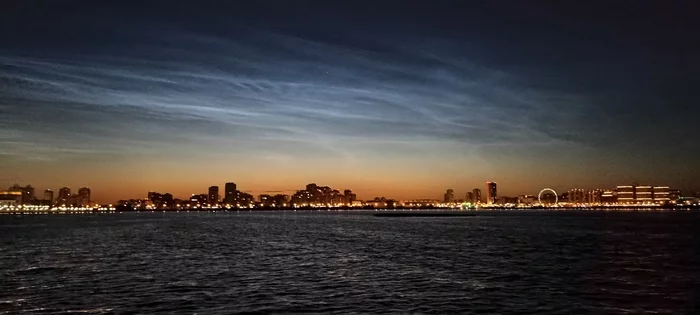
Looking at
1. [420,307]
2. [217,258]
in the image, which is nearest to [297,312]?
[420,307]

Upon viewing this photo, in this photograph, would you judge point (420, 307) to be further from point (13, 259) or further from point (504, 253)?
point (13, 259)

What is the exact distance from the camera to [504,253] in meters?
63.5

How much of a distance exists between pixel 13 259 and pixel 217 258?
21567 mm

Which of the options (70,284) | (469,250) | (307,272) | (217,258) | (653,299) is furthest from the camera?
(469,250)

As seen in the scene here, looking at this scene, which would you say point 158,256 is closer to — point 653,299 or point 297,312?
point 297,312

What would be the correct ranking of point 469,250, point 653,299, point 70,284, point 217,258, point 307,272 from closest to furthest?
point 653,299, point 70,284, point 307,272, point 217,258, point 469,250

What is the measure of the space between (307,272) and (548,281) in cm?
1904

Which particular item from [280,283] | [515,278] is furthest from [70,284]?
[515,278]

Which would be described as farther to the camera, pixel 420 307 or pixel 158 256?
pixel 158 256

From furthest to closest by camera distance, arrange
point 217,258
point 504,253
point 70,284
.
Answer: point 504,253, point 217,258, point 70,284

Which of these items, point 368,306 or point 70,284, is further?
point 70,284

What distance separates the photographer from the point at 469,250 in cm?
6775

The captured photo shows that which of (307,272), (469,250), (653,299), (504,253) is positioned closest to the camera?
(653,299)

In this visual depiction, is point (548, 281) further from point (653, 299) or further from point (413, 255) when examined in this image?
point (413, 255)
